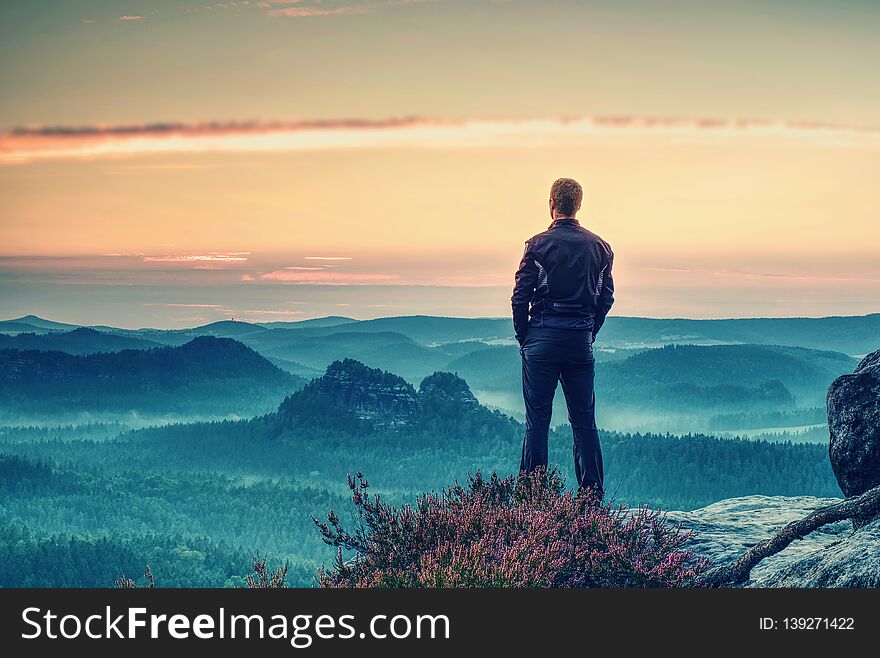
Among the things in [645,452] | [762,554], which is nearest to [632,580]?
[762,554]

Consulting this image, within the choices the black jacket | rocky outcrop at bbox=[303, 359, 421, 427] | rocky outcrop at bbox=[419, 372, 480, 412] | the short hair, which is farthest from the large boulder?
rocky outcrop at bbox=[303, 359, 421, 427]

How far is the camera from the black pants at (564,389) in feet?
36.4

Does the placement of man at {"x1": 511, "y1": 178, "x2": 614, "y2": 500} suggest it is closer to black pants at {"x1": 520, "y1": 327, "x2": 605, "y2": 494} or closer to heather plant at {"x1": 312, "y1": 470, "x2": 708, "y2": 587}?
black pants at {"x1": 520, "y1": 327, "x2": 605, "y2": 494}

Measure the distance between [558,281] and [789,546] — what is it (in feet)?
12.7

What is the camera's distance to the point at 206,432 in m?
168

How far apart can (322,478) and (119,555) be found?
227ft

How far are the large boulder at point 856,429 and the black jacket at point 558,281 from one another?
3.04 m

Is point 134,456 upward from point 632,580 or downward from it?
upward

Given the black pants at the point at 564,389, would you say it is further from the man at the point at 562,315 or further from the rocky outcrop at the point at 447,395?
the rocky outcrop at the point at 447,395

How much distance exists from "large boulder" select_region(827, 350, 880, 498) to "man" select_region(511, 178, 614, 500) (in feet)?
9.29

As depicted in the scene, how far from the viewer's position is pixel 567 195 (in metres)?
11.3

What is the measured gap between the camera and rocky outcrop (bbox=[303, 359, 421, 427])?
16362 cm

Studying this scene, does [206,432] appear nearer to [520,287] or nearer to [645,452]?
[645,452]

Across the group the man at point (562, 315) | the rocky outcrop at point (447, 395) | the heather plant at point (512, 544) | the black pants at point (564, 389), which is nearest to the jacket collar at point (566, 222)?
the man at point (562, 315)
